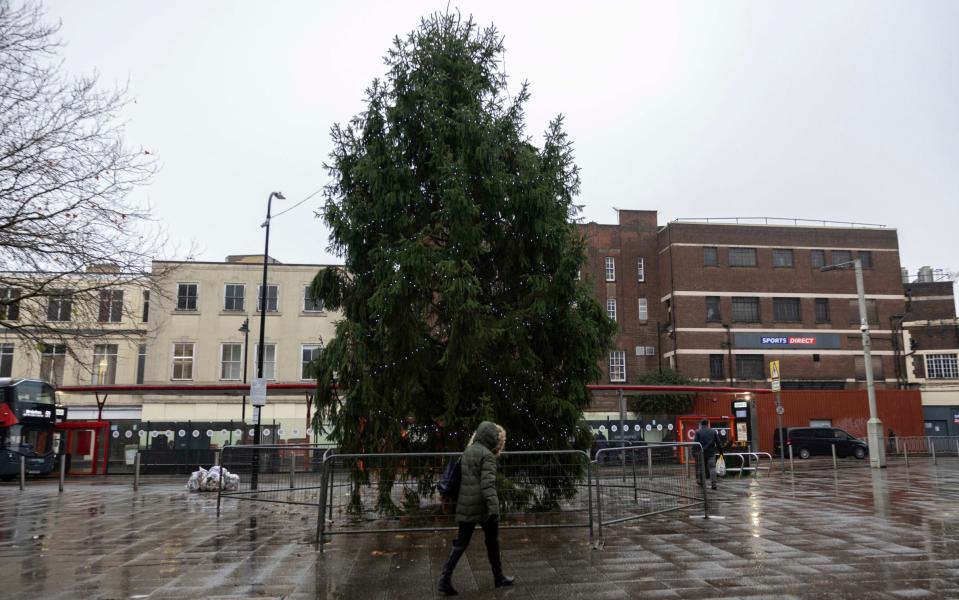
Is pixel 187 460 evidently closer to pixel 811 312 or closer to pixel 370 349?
pixel 370 349

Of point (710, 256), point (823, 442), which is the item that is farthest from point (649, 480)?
point (710, 256)

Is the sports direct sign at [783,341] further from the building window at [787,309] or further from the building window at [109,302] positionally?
the building window at [109,302]

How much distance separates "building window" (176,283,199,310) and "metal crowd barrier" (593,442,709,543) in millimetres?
39789

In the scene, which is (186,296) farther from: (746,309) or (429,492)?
(429,492)

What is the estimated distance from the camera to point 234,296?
1826 inches

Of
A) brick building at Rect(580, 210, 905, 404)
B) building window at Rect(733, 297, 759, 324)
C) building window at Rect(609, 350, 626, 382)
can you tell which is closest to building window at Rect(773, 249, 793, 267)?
brick building at Rect(580, 210, 905, 404)

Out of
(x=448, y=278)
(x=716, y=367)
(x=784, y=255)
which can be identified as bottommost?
(x=448, y=278)

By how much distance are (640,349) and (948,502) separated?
3921 cm

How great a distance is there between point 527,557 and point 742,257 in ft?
160

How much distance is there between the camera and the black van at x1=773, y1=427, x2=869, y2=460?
35.6 metres

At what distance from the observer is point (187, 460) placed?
29406mm

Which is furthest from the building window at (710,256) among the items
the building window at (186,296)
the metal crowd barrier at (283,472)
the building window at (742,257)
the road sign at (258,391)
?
the metal crowd barrier at (283,472)

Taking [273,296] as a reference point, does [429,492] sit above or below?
below

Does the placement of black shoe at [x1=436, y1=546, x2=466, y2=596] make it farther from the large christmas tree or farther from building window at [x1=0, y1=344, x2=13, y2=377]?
building window at [x1=0, y1=344, x2=13, y2=377]
